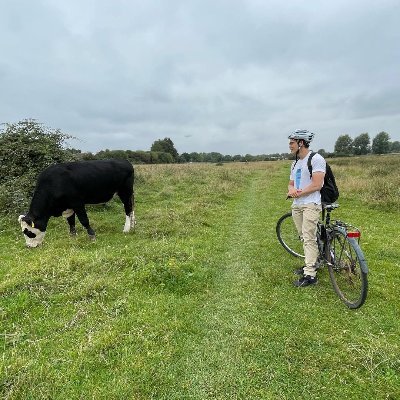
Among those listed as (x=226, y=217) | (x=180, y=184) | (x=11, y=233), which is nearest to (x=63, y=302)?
(x=11, y=233)

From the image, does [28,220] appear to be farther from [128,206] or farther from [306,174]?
[306,174]

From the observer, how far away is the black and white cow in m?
8.80

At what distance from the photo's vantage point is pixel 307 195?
6.08m

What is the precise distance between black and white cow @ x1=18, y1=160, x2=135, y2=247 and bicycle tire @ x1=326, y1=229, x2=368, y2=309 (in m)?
6.61

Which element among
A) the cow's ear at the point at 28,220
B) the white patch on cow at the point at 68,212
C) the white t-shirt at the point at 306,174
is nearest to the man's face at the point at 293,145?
the white t-shirt at the point at 306,174

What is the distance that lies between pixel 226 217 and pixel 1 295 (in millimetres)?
8325

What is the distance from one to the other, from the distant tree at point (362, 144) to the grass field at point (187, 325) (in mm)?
121016

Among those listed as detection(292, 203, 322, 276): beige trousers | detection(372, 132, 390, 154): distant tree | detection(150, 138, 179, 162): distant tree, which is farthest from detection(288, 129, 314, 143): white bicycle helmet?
detection(372, 132, 390, 154): distant tree

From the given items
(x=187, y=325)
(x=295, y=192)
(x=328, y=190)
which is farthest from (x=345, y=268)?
(x=187, y=325)

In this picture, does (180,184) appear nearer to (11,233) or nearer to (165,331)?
(11,233)

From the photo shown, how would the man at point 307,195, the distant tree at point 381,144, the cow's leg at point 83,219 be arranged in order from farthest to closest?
the distant tree at point 381,144 → the cow's leg at point 83,219 → the man at point 307,195

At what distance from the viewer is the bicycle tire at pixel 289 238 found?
8234 mm

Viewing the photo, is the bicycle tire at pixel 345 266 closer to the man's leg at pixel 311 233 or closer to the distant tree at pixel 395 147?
the man's leg at pixel 311 233

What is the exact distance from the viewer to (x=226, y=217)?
12.4 meters
